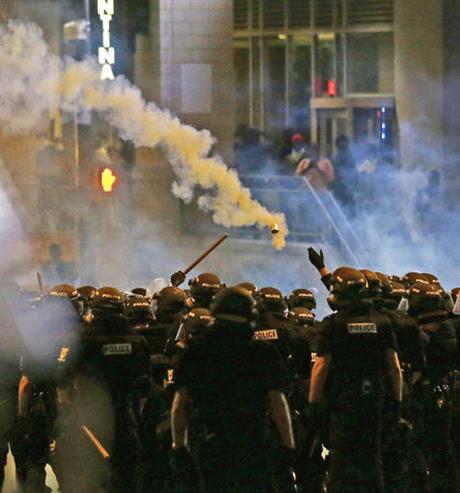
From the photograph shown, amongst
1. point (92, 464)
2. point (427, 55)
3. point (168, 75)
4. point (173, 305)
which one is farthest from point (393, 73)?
point (92, 464)

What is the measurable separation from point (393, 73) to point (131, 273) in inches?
216

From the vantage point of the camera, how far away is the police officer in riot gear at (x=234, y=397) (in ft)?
21.8

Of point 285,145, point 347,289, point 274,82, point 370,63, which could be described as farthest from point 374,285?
point 274,82

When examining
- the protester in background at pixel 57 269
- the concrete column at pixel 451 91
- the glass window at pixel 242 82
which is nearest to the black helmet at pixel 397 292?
the concrete column at pixel 451 91

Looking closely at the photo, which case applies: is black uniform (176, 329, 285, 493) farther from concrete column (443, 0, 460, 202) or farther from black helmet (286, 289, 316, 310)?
concrete column (443, 0, 460, 202)

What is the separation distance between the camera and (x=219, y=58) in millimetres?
20562

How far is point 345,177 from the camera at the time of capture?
1972 centimetres

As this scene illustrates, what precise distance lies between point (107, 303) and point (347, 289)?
1.58 meters

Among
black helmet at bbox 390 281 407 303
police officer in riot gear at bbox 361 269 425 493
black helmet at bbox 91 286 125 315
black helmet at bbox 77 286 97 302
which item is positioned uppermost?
black helmet at bbox 91 286 125 315

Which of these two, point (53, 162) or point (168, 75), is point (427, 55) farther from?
point (53, 162)

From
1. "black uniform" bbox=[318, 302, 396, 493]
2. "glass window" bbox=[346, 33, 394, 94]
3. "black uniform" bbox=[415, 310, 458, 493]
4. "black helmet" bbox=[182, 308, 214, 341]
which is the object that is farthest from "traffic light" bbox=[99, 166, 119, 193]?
"black uniform" bbox=[318, 302, 396, 493]

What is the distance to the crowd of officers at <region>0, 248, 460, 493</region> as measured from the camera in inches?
265

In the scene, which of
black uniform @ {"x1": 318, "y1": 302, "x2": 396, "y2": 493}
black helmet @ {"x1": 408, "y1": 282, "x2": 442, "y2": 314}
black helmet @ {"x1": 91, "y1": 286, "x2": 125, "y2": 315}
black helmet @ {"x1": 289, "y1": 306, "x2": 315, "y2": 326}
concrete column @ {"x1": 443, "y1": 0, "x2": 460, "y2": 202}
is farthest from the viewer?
concrete column @ {"x1": 443, "y1": 0, "x2": 460, "y2": 202}

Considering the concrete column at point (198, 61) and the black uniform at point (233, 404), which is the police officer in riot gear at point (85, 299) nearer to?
the black uniform at point (233, 404)
